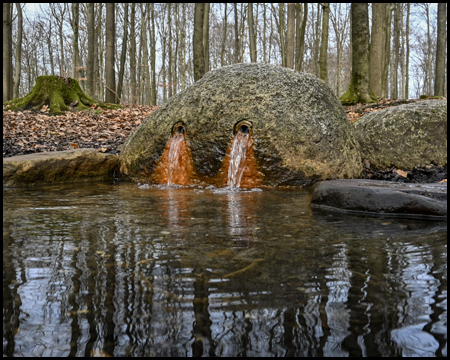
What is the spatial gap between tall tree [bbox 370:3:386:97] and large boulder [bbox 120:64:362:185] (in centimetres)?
723

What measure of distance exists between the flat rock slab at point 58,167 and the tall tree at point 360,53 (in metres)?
7.67

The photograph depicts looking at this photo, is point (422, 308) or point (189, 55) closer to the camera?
point (422, 308)

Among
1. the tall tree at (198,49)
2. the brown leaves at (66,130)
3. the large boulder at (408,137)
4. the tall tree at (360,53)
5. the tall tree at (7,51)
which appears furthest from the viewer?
the tall tree at (7,51)

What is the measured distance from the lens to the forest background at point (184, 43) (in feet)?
47.5

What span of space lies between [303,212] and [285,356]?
2.40m

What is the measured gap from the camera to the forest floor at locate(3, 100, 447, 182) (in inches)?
238

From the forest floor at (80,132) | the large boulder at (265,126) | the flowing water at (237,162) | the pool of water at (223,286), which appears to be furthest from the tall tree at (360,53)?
the pool of water at (223,286)

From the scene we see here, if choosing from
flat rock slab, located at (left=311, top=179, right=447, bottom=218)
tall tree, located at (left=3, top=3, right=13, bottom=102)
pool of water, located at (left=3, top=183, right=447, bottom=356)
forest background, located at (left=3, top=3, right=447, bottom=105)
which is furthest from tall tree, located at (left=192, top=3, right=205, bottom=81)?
pool of water, located at (left=3, top=183, right=447, bottom=356)

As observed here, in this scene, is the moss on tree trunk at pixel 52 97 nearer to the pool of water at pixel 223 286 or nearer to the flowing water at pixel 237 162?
the flowing water at pixel 237 162

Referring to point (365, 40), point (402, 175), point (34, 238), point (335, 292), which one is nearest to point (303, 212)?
point (335, 292)

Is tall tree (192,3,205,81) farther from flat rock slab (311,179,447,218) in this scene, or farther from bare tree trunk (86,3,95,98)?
flat rock slab (311,179,447,218)

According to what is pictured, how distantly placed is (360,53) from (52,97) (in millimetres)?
8924

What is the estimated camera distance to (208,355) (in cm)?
124

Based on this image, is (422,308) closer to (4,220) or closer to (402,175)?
(4,220)
